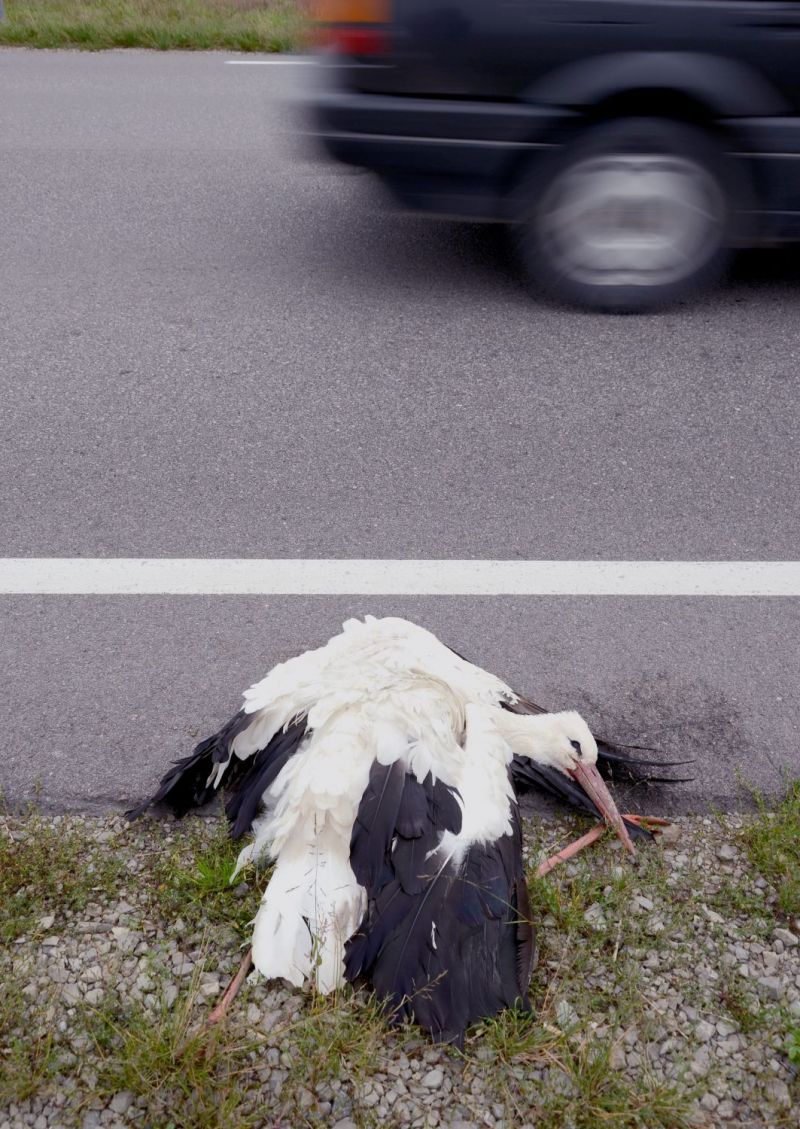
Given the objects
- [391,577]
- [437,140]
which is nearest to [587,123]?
[437,140]

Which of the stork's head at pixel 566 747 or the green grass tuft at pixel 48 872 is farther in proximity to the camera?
the stork's head at pixel 566 747

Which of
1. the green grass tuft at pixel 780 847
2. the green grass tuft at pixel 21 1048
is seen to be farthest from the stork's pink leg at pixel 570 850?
the green grass tuft at pixel 21 1048

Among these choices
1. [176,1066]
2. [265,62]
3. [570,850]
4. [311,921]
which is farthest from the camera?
[265,62]

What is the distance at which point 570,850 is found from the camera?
2629 mm

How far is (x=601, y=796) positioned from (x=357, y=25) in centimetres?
362

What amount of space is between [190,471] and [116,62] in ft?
21.9

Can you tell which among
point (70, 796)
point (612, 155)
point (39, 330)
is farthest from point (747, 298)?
point (70, 796)

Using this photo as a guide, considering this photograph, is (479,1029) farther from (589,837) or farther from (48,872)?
(48,872)

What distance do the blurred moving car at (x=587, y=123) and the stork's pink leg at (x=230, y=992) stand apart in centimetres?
371

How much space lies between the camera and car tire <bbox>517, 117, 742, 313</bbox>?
4855 mm

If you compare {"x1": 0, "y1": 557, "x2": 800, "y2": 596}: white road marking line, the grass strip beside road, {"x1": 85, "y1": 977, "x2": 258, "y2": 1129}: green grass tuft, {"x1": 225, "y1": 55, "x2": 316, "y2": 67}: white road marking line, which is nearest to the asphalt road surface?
{"x1": 0, "y1": 557, "x2": 800, "y2": 596}: white road marking line

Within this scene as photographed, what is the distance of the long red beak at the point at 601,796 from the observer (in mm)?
2646

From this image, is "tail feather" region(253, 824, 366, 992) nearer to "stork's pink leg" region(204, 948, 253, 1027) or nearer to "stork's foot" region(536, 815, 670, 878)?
"stork's pink leg" region(204, 948, 253, 1027)

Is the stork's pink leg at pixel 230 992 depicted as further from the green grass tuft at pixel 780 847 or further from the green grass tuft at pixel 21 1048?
the green grass tuft at pixel 780 847
